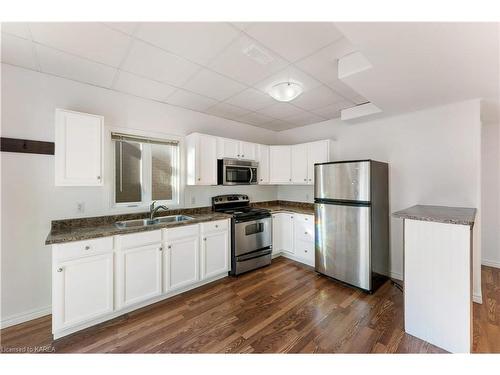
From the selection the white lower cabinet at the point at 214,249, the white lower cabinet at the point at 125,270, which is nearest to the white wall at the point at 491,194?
the white lower cabinet at the point at 214,249

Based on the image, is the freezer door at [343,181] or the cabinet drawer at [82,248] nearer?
the cabinet drawer at [82,248]

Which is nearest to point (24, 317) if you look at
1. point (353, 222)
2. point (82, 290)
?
point (82, 290)

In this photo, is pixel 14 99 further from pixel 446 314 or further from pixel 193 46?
pixel 446 314

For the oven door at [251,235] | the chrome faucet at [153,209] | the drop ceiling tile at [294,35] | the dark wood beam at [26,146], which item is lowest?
the oven door at [251,235]

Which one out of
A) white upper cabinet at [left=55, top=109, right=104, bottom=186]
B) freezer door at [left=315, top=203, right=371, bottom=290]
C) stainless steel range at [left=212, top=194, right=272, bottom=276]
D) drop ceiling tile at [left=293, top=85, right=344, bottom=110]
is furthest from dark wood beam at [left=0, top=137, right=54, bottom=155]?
freezer door at [left=315, top=203, right=371, bottom=290]

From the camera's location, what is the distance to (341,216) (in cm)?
291

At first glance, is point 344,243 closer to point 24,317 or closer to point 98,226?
point 98,226

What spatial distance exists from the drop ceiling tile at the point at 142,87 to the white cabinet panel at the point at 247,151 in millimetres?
1424

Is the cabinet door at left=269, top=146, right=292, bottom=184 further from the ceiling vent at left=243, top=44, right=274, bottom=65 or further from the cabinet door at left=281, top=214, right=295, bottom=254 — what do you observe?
the ceiling vent at left=243, top=44, right=274, bottom=65

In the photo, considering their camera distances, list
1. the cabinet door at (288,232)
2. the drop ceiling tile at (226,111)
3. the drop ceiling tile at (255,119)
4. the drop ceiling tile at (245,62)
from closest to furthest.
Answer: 1. the drop ceiling tile at (245,62)
2. the drop ceiling tile at (226,111)
3. the drop ceiling tile at (255,119)
4. the cabinet door at (288,232)

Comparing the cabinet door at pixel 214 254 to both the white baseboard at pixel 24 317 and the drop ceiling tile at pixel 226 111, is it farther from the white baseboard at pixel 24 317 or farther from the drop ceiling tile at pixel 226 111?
the drop ceiling tile at pixel 226 111

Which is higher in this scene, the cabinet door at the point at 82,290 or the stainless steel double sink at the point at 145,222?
the stainless steel double sink at the point at 145,222

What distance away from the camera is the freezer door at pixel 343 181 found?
270 centimetres

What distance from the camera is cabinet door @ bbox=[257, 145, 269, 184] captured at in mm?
3978
